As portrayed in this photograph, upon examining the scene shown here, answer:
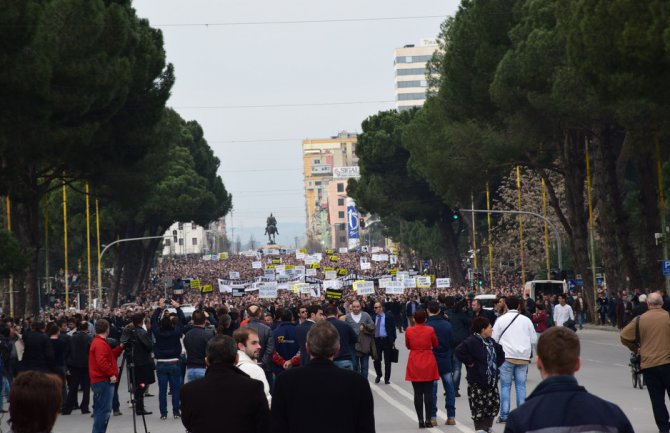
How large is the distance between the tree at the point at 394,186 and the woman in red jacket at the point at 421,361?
6577cm

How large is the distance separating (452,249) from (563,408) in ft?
259

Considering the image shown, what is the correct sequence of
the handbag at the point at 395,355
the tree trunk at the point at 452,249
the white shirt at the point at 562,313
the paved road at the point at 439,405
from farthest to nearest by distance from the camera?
the tree trunk at the point at 452,249 < the white shirt at the point at 562,313 < the handbag at the point at 395,355 < the paved road at the point at 439,405

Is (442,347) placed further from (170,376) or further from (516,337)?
(170,376)

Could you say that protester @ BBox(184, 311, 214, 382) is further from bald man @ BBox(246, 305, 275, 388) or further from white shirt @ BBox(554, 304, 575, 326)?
white shirt @ BBox(554, 304, 575, 326)

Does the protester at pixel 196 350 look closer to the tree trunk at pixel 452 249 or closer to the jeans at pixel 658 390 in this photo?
the jeans at pixel 658 390

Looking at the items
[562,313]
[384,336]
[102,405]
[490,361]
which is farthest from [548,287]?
[490,361]

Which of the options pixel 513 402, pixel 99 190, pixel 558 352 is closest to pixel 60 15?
pixel 99 190

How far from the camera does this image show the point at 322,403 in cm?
714

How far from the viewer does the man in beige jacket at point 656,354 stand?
43.7ft

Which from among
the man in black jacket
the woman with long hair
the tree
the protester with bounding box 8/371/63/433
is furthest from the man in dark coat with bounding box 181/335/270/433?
the tree

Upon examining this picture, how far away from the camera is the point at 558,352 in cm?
570

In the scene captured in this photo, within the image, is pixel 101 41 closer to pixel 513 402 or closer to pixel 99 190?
pixel 99 190

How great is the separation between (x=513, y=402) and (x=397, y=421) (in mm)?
2691

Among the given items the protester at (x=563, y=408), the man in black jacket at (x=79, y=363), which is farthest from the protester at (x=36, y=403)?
the man in black jacket at (x=79, y=363)
